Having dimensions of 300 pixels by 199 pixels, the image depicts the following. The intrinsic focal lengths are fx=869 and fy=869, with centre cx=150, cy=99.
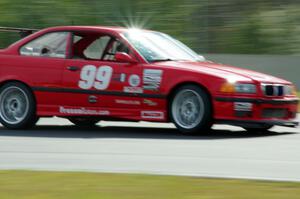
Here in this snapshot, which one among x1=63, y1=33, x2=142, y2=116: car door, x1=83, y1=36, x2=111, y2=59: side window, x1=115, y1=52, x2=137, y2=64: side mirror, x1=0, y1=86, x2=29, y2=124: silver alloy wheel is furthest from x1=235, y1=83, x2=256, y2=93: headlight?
x1=0, y1=86, x2=29, y2=124: silver alloy wheel

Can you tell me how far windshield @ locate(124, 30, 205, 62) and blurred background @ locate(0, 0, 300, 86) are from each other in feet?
26.4

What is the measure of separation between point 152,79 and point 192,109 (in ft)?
2.23

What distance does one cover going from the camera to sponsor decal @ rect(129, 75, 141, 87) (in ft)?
38.8

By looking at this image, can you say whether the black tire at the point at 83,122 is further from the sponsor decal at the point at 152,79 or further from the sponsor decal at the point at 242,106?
the sponsor decal at the point at 242,106

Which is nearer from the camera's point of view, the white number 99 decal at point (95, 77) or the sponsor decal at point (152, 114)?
the sponsor decal at point (152, 114)

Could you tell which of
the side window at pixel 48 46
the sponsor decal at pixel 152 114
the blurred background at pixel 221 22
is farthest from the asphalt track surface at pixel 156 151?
the blurred background at pixel 221 22

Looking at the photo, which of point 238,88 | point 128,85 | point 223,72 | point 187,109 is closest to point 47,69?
point 128,85

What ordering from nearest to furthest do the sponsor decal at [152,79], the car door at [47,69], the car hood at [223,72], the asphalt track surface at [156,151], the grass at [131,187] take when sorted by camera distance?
the grass at [131,187] < the asphalt track surface at [156,151] < the car hood at [223,72] < the sponsor decal at [152,79] < the car door at [47,69]

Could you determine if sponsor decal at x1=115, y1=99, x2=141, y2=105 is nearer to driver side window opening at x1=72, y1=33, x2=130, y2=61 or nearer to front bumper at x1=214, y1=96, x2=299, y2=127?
driver side window opening at x1=72, y1=33, x2=130, y2=61

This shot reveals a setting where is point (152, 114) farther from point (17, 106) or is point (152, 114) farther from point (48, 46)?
point (17, 106)

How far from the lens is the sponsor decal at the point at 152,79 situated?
11721mm

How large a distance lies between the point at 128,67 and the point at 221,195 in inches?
216

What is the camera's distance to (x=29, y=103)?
1255 cm

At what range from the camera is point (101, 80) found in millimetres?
12094
